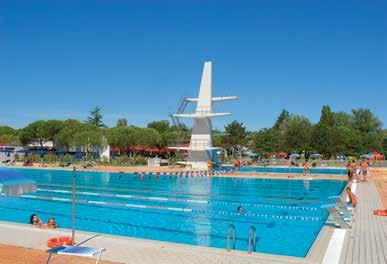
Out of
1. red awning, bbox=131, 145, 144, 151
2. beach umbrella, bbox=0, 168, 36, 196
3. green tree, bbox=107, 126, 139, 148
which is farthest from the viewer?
red awning, bbox=131, 145, 144, 151

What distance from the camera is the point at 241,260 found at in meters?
7.30

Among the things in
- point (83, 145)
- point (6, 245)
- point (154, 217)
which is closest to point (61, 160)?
point (83, 145)

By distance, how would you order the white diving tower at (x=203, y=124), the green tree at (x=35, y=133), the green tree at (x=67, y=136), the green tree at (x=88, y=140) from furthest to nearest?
1. the green tree at (x=35, y=133)
2. the green tree at (x=67, y=136)
3. the green tree at (x=88, y=140)
4. the white diving tower at (x=203, y=124)

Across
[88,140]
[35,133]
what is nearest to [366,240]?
[88,140]

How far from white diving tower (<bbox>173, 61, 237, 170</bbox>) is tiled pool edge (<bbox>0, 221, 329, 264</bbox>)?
31515 mm

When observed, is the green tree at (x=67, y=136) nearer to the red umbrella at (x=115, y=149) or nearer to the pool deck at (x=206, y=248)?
the red umbrella at (x=115, y=149)

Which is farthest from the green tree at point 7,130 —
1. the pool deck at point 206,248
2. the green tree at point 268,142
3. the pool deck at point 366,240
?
the pool deck at point 366,240

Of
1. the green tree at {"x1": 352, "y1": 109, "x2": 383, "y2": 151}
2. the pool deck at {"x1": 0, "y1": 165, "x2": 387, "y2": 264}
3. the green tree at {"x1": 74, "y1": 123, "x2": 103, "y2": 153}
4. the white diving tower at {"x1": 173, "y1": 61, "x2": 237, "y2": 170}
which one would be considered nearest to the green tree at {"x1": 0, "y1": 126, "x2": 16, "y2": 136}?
the green tree at {"x1": 74, "y1": 123, "x2": 103, "y2": 153}

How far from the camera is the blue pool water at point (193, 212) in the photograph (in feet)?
38.9

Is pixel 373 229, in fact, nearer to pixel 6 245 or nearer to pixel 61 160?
pixel 6 245

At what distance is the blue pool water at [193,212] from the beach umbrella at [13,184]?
5563 millimetres

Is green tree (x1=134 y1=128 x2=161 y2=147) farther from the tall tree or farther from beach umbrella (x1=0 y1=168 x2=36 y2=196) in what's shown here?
beach umbrella (x1=0 y1=168 x2=36 y2=196)

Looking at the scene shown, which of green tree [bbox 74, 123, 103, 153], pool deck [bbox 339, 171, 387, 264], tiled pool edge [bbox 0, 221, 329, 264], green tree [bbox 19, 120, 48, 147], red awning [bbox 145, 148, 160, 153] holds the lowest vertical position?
tiled pool edge [bbox 0, 221, 329, 264]

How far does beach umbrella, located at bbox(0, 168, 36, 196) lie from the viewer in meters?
6.33
